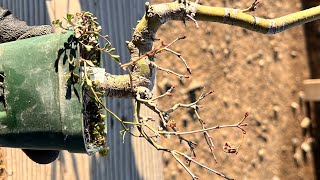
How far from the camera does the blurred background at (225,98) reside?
2.28 meters

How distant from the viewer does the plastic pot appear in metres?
1.25

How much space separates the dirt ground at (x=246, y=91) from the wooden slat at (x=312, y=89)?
5 cm

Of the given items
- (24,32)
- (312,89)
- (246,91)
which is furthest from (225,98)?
(24,32)

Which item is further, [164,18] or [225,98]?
[225,98]

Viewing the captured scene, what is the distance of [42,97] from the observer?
1.26 m

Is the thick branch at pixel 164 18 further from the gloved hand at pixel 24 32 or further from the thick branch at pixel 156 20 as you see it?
the gloved hand at pixel 24 32

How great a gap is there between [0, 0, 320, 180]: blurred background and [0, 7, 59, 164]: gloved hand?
0.68 m

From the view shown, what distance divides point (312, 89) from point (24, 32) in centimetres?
232

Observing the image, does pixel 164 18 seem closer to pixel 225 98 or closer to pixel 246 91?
pixel 225 98

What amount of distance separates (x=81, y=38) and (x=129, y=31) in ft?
4.10

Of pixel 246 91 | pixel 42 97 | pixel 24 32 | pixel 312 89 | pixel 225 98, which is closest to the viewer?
pixel 42 97

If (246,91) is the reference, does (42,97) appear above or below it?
below

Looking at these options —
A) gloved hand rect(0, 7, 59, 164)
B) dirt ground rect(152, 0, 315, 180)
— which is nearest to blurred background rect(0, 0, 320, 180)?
dirt ground rect(152, 0, 315, 180)

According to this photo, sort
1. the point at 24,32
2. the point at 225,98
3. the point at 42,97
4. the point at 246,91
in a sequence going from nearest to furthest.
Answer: the point at 42,97 → the point at 24,32 → the point at 225,98 → the point at 246,91
